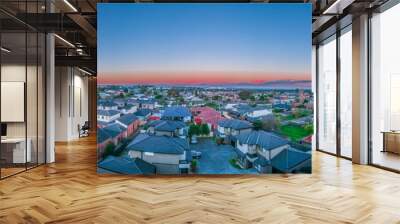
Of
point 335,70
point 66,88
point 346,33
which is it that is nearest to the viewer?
point 346,33

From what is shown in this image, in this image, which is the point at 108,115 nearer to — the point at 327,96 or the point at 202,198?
the point at 202,198

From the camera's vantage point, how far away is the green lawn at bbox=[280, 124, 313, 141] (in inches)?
250

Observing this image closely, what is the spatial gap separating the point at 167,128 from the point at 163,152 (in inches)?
17.3

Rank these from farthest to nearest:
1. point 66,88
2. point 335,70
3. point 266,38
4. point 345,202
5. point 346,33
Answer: point 66,88, point 335,70, point 346,33, point 266,38, point 345,202

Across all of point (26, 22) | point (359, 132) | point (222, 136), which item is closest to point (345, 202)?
point (222, 136)

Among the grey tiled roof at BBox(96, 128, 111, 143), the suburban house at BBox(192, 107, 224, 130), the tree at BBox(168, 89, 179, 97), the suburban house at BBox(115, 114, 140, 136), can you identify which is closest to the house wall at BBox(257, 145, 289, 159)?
the suburban house at BBox(192, 107, 224, 130)

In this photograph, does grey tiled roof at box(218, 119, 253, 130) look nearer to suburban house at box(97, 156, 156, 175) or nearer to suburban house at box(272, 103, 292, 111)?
suburban house at box(272, 103, 292, 111)

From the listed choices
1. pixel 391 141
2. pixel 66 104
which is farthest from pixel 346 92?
pixel 66 104

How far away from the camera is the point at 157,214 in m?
4.00

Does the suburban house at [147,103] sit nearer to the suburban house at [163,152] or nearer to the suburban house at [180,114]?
the suburban house at [180,114]

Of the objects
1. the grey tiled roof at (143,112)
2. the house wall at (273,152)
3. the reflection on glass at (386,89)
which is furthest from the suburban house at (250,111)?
the reflection on glass at (386,89)

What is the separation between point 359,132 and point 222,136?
3.37 meters

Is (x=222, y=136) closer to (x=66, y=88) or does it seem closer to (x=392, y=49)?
(x=392, y=49)

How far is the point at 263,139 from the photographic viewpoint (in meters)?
6.39
